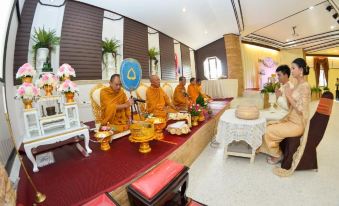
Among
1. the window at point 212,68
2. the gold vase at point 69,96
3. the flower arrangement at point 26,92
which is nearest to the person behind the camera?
the flower arrangement at point 26,92

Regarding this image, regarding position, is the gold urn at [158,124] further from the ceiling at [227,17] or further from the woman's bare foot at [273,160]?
the ceiling at [227,17]

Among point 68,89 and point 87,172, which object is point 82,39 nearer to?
point 68,89

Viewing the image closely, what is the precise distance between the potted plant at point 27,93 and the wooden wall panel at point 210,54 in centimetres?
714

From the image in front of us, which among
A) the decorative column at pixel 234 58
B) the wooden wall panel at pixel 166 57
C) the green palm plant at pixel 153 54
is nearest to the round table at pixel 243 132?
the green palm plant at pixel 153 54

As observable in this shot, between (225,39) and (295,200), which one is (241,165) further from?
(225,39)

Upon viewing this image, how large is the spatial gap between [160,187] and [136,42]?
4.14 meters

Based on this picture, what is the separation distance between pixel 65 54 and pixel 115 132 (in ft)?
6.74

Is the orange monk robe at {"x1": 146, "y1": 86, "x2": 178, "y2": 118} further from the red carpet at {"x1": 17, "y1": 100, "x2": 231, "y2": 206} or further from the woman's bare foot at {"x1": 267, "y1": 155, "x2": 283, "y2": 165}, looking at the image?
the woman's bare foot at {"x1": 267, "y1": 155, "x2": 283, "y2": 165}

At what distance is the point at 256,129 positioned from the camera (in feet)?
6.95

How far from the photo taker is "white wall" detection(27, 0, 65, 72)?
2870mm

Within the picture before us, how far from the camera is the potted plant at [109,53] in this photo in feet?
12.2

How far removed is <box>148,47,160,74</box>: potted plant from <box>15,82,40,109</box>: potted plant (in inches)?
150

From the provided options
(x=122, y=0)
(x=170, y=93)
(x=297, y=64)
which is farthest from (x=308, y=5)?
(x=122, y=0)

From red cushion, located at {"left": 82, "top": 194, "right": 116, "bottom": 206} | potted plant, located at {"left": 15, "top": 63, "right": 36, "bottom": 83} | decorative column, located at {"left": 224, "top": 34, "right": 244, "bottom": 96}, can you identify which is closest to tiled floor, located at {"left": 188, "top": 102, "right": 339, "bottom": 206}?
red cushion, located at {"left": 82, "top": 194, "right": 116, "bottom": 206}
